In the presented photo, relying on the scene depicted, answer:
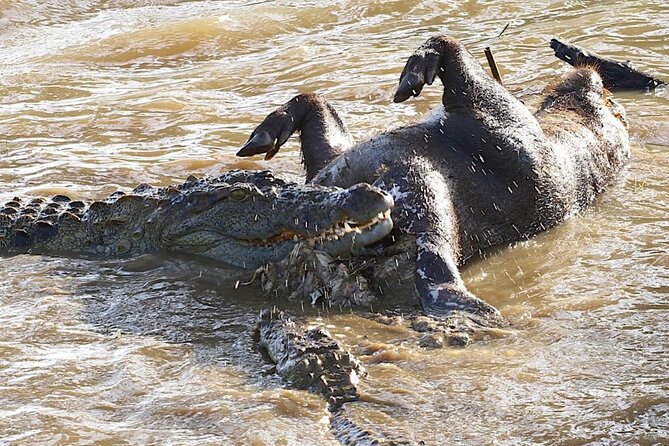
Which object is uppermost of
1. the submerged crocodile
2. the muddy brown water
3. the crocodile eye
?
the crocodile eye

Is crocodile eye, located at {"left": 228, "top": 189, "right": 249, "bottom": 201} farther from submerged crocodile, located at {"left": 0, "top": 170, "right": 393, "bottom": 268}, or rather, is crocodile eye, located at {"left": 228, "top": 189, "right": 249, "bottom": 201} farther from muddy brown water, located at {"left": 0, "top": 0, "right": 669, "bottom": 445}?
muddy brown water, located at {"left": 0, "top": 0, "right": 669, "bottom": 445}

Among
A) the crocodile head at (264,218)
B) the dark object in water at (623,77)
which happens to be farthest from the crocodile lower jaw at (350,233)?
the dark object in water at (623,77)

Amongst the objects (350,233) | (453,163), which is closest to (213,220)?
(350,233)

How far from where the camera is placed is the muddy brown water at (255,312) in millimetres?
3211

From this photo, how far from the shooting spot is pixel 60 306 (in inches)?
173

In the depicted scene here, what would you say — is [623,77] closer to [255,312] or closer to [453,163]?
[453,163]

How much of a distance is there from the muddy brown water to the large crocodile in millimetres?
172

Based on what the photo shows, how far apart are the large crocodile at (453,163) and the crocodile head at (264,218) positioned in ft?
0.88

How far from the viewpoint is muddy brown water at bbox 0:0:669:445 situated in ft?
10.5

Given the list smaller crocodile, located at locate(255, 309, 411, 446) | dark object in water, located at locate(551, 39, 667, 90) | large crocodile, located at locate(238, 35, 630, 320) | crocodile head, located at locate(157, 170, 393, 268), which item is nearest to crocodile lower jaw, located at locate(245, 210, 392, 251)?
crocodile head, located at locate(157, 170, 393, 268)

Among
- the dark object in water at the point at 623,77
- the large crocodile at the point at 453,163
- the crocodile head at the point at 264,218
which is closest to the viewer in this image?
the crocodile head at the point at 264,218

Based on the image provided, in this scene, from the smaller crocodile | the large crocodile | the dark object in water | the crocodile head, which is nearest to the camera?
the smaller crocodile

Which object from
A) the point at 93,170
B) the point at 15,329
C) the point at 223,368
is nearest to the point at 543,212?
the point at 223,368

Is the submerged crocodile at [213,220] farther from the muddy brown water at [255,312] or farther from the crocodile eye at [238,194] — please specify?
the muddy brown water at [255,312]
